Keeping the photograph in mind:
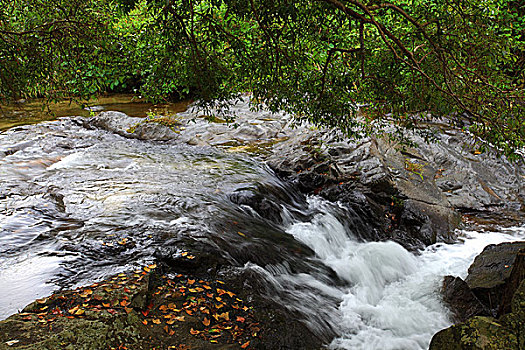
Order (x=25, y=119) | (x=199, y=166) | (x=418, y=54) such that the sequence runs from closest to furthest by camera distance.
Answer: (x=418, y=54) < (x=199, y=166) < (x=25, y=119)

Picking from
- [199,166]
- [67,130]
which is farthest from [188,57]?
[67,130]

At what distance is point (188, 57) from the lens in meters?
4.82

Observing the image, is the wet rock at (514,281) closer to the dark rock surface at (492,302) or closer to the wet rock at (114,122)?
the dark rock surface at (492,302)

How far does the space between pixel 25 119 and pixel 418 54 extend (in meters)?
12.9

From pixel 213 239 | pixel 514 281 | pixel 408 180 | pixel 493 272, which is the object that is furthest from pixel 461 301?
pixel 408 180

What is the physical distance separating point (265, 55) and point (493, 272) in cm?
482

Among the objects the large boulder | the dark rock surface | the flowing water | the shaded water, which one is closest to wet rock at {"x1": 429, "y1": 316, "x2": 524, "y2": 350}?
the dark rock surface

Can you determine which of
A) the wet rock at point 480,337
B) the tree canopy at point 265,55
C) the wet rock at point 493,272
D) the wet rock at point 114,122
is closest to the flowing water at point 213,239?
the wet rock at point 493,272

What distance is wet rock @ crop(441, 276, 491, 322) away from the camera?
548cm

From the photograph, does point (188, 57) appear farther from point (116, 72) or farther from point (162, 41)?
point (116, 72)

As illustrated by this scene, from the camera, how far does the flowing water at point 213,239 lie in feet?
16.1

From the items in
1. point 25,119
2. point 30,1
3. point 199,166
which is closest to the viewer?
point 30,1

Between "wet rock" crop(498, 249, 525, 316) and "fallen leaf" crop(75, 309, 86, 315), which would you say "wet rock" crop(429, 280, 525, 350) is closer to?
"wet rock" crop(498, 249, 525, 316)

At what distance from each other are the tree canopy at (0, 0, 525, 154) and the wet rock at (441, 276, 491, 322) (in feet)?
7.82
